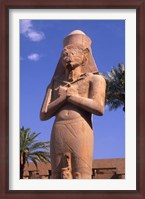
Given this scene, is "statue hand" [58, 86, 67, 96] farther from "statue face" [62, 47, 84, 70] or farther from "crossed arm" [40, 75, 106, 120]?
"statue face" [62, 47, 84, 70]

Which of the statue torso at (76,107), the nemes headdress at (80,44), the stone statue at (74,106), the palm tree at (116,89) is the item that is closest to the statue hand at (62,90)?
the stone statue at (74,106)

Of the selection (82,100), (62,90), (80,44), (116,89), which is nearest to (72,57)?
(80,44)

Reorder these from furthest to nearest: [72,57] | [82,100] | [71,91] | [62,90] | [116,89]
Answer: [116,89] → [72,57] → [62,90] → [71,91] → [82,100]

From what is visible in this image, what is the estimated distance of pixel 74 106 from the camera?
9.69 metres

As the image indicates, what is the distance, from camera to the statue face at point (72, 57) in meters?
9.88

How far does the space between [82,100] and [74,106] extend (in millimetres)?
245

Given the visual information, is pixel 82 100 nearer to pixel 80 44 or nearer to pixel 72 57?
pixel 72 57

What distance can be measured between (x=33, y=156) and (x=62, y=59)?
8.62m

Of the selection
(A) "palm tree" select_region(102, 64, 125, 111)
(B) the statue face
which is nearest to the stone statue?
(B) the statue face

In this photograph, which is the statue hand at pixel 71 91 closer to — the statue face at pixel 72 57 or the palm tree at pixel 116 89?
the statue face at pixel 72 57
